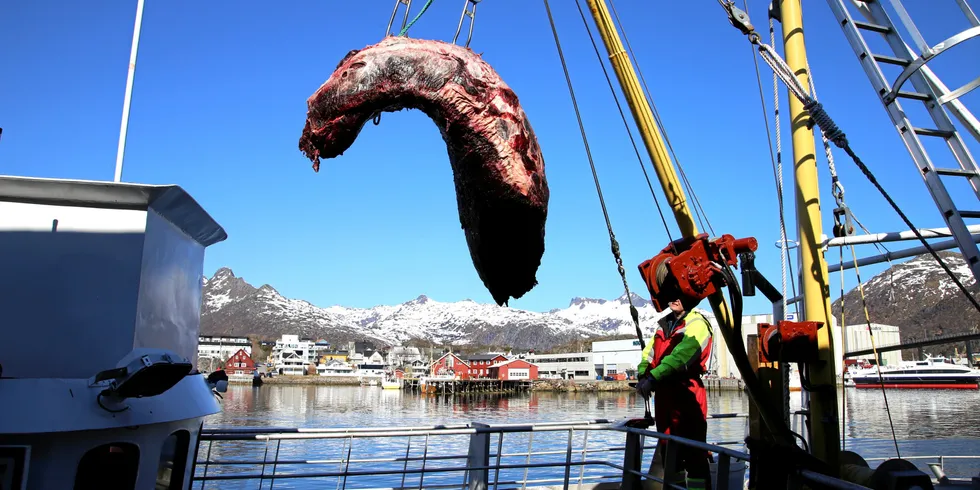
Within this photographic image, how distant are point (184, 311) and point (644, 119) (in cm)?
417

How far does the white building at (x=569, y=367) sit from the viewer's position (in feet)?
488

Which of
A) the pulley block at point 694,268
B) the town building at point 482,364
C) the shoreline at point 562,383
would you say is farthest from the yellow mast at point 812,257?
the town building at point 482,364

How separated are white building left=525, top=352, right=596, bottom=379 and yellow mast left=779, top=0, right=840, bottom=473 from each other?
476 ft

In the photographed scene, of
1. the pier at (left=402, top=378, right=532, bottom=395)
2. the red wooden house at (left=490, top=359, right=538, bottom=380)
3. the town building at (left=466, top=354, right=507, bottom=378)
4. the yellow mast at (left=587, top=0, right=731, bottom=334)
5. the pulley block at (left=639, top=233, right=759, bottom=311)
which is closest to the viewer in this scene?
the pulley block at (left=639, top=233, right=759, bottom=311)

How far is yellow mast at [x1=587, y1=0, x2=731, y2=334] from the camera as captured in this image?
5.77 m

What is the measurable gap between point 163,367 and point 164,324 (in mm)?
1141

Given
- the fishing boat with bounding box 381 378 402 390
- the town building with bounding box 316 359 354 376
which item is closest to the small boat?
the fishing boat with bounding box 381 378 402 390

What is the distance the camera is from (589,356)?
150 metres

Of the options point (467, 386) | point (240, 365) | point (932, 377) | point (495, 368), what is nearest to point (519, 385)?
point (467, 386)

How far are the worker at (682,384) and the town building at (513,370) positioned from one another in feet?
431

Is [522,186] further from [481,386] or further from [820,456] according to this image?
[481,386]

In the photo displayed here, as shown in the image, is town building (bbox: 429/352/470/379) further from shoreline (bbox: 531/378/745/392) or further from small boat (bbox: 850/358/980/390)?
small boat (bbox: 850/358/980/390)

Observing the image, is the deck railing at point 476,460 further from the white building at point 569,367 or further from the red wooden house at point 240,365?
the red wooden house at point 240,365

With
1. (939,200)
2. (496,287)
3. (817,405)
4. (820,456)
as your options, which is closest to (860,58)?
(939,200)
